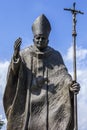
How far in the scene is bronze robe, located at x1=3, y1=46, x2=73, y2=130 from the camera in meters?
18.0

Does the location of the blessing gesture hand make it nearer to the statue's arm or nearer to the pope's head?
the statue's arm

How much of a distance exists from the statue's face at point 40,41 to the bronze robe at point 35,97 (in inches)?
7.2

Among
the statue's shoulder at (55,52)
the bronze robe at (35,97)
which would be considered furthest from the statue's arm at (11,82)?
the statue's shoulder at (55,52)

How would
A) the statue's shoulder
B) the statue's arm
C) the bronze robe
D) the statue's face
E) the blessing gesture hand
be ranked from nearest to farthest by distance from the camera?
the blessing gesture hand
the statue's arm
the bronze robe
the statue's face
the statue's shoulder

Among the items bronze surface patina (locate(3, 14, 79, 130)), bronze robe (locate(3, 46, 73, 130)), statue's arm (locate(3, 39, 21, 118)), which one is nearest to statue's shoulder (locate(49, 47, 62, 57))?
bronze surface patina (locate(3, 14, 79, 130))

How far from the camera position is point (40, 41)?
18.6 metres

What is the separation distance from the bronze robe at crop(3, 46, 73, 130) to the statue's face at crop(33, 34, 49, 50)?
0.18 meters

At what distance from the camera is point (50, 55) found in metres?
18.9

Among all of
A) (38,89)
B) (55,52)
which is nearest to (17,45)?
(38,89)

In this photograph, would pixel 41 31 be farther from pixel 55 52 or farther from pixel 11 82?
pixel 11 82

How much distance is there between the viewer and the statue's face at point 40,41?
1861cm

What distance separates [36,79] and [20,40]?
1.46 meters

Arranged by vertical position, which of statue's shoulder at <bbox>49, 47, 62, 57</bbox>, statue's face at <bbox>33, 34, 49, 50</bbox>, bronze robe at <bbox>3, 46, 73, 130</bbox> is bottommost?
bronze robe at <bbox>3, 46, 73, 130</bbox>

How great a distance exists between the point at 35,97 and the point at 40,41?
5.36ft
